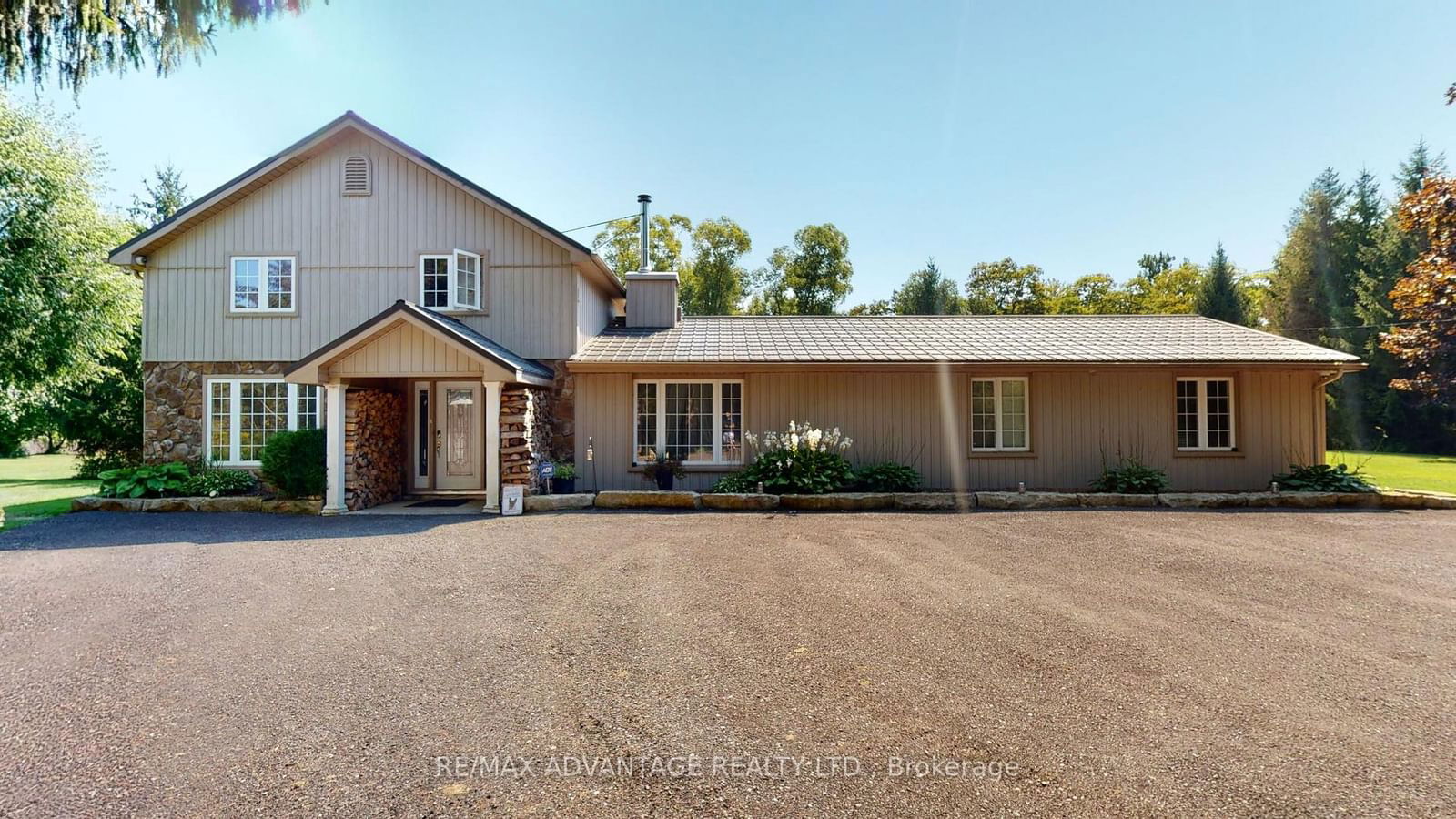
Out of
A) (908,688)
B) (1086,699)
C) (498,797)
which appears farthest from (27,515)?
(1086,699)

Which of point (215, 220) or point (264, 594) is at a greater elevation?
point (215, 220)

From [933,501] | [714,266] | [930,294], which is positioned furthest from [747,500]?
[930,294]

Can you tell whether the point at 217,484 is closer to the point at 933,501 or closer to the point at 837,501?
the point at 837,501

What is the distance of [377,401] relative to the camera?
35.8 ft

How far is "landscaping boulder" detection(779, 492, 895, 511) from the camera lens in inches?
392

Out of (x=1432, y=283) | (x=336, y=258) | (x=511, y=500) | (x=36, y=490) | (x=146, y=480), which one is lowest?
(x=36, y=490)

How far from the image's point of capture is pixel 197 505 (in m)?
10.1

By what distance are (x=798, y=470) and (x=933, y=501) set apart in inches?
85.8

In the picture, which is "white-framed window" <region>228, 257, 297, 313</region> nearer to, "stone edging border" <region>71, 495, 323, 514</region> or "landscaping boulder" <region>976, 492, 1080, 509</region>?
"stone edging border" <region>71, 495, 323, 514</region>

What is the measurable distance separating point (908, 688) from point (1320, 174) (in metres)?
43.3

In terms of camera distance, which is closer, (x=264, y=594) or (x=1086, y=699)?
(x=1086, y=699)

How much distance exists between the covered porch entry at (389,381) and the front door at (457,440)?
9.6 inches

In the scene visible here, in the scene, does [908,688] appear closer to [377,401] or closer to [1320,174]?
[377,401]

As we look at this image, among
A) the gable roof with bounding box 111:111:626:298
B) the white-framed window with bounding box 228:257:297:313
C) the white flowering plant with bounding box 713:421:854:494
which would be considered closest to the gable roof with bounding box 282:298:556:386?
the gable roof with bounding box 111:111:626:298
